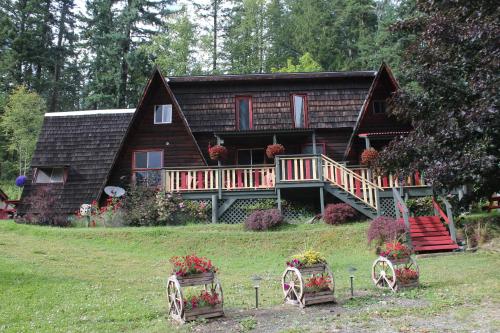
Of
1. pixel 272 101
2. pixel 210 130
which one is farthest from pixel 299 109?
pixel 210 130

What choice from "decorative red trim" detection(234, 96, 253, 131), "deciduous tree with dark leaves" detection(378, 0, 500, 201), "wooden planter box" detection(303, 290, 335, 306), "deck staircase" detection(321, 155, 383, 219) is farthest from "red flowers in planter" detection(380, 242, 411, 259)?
Answer: "decorative red trim" detection(234, 96, 253, 131)

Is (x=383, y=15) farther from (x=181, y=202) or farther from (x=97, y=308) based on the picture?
(x=97, y=308)

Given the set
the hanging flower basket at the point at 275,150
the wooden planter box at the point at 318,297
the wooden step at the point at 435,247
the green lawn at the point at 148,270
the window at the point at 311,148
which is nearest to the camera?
the green lawn at the point at 148,270

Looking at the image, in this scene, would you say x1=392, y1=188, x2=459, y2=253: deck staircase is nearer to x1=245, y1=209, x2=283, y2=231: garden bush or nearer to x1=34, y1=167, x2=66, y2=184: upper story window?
x1=245, y1=209, x2=283, y2=231: garden bush

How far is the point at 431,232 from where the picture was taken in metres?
14.3

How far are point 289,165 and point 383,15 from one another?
29.7 m

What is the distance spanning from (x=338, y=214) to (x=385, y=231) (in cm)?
258

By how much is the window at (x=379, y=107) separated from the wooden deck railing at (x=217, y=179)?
6.47m

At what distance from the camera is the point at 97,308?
7965 millimetres

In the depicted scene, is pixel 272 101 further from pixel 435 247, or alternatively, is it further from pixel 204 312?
pixel 204 312

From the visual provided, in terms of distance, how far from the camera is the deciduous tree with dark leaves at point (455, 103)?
28.5 ft

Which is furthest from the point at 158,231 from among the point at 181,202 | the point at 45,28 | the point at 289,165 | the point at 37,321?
the point at 45,28

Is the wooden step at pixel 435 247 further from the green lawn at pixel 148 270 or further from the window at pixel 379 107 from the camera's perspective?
the window at pixel 379 107

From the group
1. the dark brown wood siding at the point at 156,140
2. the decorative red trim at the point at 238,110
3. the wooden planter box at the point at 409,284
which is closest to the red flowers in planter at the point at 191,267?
the wooden planter box at the point at 409,284
